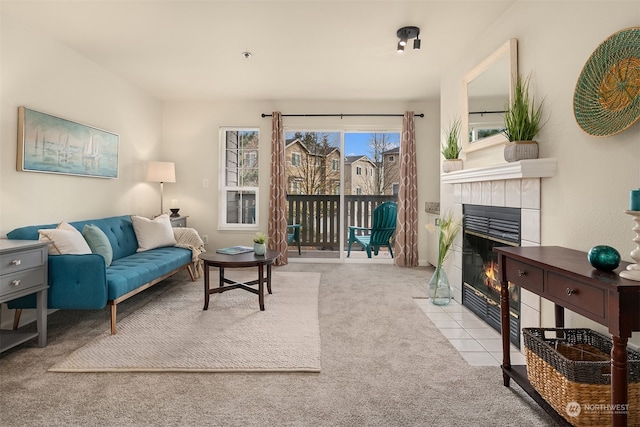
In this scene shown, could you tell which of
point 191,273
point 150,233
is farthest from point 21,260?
point 191,273

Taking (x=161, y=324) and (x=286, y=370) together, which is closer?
(x=286, y=370)

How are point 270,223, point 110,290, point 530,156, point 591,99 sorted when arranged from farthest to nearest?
1. point 270,223
2. point 110,290
3. point 530,156
4. point 591,99

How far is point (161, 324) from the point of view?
2742 mm

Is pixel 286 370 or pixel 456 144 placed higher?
pixel 456 144

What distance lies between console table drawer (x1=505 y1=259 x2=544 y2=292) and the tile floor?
69 centimetres

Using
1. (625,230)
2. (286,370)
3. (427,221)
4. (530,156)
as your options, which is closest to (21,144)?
(286,370)

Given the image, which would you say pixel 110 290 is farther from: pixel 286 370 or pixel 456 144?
pixel 456 144

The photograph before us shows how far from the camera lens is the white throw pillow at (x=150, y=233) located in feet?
12.5

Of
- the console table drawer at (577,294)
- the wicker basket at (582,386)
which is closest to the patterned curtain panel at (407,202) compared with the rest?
the wicker basket at (582,386)

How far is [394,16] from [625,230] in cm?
216

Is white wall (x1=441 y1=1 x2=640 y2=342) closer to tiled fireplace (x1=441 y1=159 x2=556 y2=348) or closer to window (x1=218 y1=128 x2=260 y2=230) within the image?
tiled fireplace (x1=441 y1=159 x2=556 y2=348)

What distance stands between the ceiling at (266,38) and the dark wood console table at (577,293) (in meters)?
1.99

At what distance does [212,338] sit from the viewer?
8.05ft

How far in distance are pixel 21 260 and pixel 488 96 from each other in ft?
12.0
